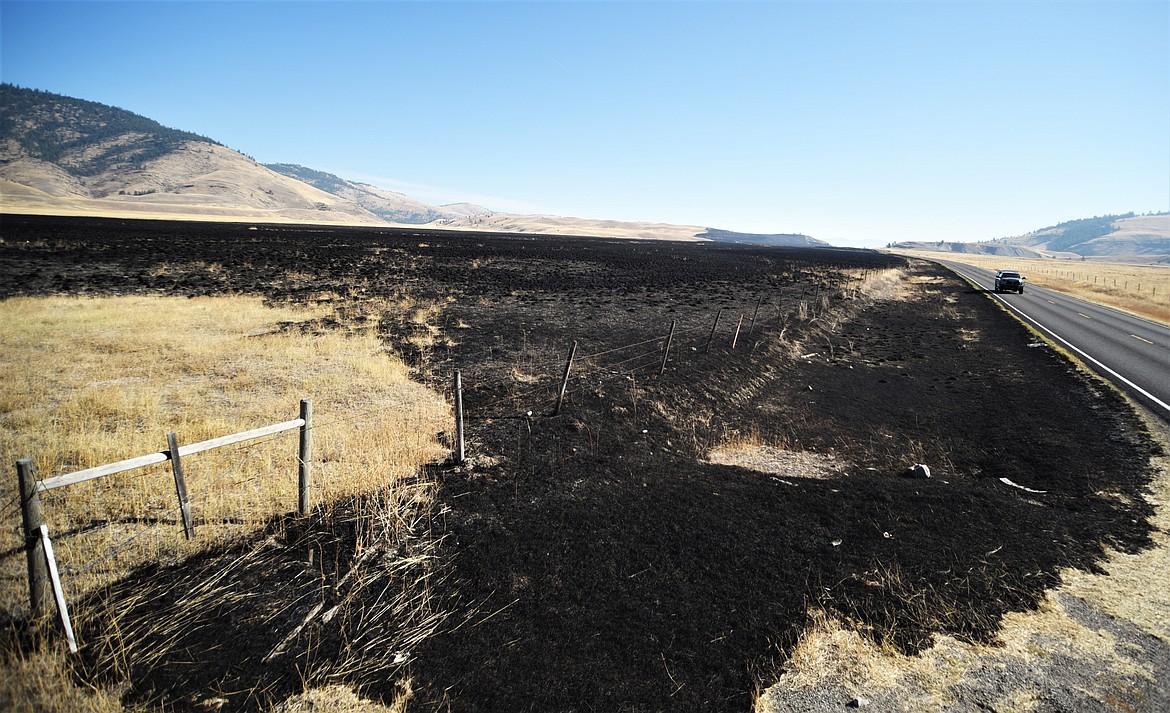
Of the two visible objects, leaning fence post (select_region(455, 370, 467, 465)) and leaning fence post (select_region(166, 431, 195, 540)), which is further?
leaning fence post (select_region(455, 370, 467, 465))

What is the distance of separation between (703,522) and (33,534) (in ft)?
23.5

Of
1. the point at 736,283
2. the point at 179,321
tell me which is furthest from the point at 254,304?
the point at 736,283

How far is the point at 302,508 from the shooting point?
6.78 metres

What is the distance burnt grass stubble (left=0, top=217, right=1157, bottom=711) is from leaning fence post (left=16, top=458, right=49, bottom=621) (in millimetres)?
834

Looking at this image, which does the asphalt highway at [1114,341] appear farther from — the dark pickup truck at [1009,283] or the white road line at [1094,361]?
the dark pickup truck at [1009,283]

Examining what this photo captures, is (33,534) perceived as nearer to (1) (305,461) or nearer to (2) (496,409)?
(1) (305,461)

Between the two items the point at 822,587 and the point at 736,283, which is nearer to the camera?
the point at 822,587

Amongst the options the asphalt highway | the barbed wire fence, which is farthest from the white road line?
the barbed wire fence

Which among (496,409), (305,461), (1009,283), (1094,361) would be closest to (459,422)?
(305,461)

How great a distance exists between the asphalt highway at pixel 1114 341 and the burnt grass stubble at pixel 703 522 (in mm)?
1154

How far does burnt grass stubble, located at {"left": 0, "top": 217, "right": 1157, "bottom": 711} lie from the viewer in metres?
4.73

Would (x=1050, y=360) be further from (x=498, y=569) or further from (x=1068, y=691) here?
(x=498, y=569)

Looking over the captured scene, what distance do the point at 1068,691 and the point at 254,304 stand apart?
2784 centimetres

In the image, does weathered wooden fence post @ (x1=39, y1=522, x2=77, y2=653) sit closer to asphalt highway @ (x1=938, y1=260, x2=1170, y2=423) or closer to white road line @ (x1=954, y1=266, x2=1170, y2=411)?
asphalt highway @ (x1=938, y1=260, x2=1170, y2=423)
